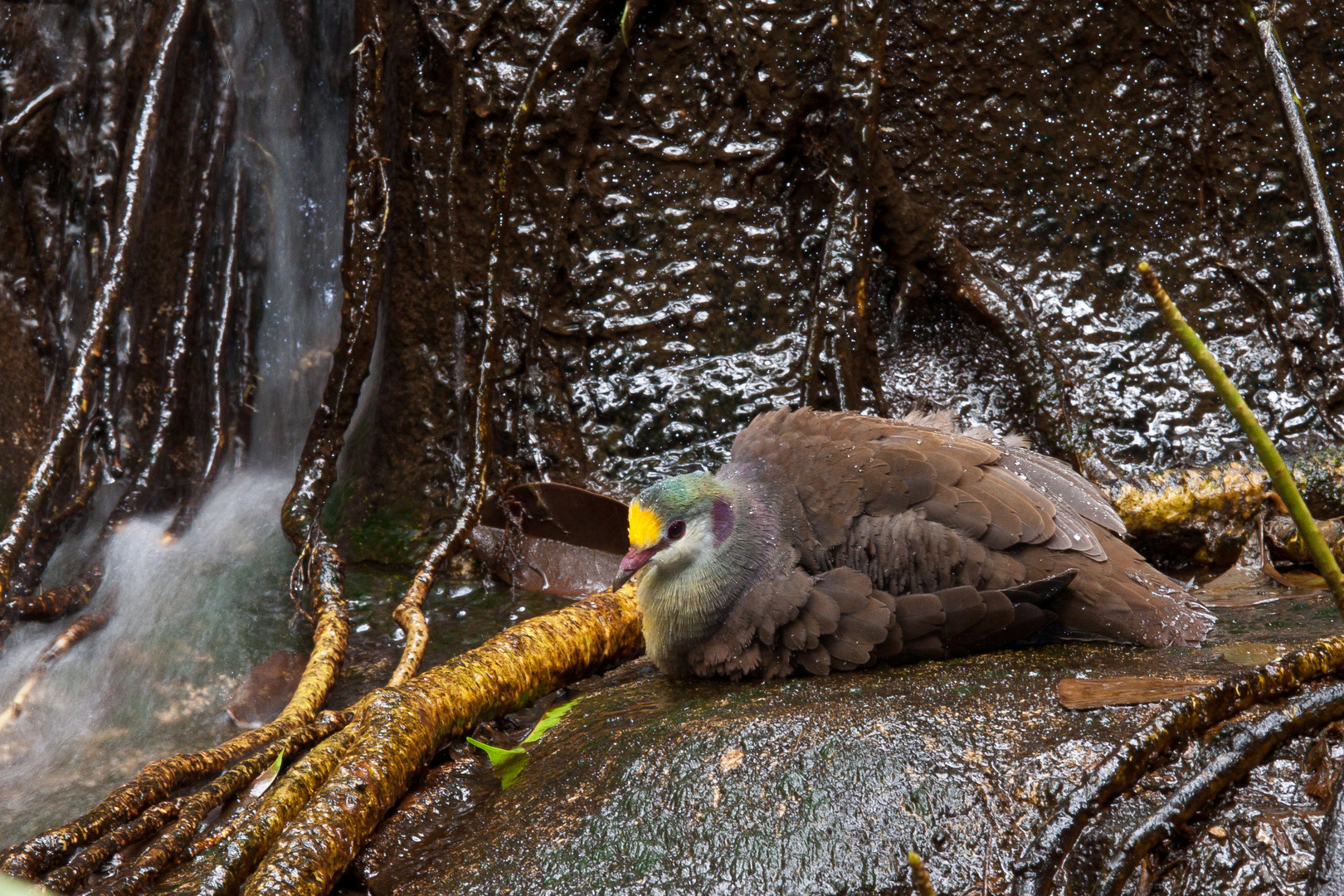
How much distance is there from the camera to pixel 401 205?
15.7 feet

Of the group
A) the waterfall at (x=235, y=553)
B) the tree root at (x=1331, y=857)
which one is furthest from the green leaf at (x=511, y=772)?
the tree root at (x=1331, y=857)

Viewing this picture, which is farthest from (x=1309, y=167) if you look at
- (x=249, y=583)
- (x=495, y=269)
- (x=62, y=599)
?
(x=62, y=599)

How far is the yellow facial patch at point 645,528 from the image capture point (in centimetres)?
319

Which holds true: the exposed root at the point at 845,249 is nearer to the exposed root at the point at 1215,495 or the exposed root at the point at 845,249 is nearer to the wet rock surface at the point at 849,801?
the exposed root at the point at 1215,495

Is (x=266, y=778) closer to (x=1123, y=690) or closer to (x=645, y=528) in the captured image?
(x=645, y=528)

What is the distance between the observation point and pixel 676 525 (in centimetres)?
321

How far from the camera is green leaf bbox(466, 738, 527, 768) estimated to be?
2.71m

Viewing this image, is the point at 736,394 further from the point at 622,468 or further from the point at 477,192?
the point at 477,192

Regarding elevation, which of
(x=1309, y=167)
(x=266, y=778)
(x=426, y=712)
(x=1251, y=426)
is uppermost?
(x=1309, y=167)

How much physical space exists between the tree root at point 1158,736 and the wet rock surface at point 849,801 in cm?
4

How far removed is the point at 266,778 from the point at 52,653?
6.31ft

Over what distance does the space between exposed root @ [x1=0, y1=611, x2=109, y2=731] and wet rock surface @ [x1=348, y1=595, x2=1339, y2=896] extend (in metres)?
2.28

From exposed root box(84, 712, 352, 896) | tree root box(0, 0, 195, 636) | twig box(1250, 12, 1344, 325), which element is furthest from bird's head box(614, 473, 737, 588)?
tree root box(0, 0, 195, 636)

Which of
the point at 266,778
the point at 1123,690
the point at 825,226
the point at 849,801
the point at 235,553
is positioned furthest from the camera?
the point at 235,553
